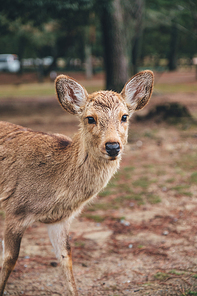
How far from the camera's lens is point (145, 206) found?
5945mm

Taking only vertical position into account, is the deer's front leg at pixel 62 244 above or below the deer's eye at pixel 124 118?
below

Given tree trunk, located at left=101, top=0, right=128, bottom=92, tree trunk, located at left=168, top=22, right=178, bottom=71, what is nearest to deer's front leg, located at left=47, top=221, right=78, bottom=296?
tree trunk, located at left=101, top=0, right=128, bottom=92

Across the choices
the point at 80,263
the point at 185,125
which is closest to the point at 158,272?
the point at 80,263

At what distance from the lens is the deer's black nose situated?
301 centimetres

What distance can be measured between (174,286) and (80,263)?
1.25m

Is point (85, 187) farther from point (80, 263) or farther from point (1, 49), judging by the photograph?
point (1, 49)

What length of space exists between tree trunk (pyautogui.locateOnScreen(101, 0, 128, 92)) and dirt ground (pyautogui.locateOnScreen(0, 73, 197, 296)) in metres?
3.69

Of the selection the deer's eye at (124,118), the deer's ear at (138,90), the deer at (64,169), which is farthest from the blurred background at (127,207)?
the deer's ear at (138,90)

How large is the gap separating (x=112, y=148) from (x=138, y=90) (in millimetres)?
977

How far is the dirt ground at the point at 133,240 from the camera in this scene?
12.8 feet

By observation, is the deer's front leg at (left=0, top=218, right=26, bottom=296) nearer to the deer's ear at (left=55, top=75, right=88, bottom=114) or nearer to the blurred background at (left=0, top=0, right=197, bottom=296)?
the blurred background at (left=0, top=0, right=197, bottom=296)

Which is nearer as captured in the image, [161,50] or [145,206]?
[145,206]

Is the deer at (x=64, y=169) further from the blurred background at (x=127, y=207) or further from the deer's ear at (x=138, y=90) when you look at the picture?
the blurred background at (x=127, y=207)

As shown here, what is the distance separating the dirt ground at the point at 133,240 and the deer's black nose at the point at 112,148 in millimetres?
1595
